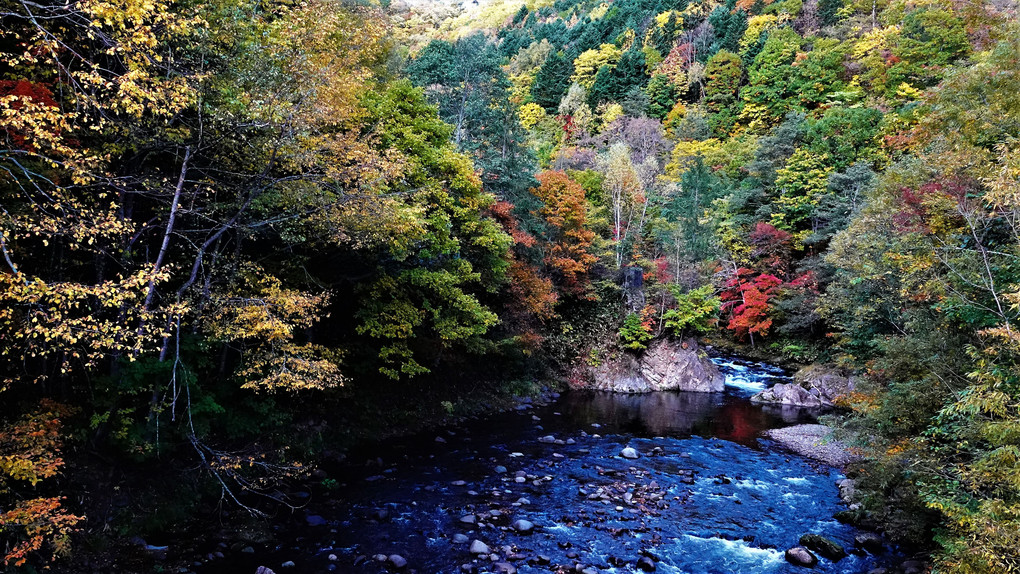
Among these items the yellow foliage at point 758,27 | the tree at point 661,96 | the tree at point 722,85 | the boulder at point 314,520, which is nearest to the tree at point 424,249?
the boulder at point 314,520

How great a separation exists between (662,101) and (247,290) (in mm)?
57818

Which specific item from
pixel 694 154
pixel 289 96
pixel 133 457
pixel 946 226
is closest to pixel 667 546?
pixel 946 226

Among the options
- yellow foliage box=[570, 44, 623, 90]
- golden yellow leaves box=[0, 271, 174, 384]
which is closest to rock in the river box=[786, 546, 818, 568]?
golden yellow leaves box=[0, 271, 174, 384]

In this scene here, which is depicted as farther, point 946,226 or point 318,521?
point 946,226

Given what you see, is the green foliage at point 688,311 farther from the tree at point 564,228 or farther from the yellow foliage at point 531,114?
the yellow foliage at point 531,114

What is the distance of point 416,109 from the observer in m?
14.7

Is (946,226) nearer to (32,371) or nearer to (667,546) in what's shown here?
(667,546)

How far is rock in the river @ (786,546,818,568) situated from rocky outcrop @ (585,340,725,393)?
17242 mm

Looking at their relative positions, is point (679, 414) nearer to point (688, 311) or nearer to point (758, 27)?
point (688, 311)

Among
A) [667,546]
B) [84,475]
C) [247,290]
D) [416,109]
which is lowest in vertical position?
[667,546]

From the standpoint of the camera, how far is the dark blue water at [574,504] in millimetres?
8609

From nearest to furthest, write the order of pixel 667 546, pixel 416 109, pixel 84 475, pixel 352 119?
pixel 84 475 → pixel 667 546 → pixel 352 119 → pixel 416 109

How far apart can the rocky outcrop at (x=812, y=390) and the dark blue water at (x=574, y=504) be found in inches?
305

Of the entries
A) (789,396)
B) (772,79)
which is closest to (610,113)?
(772,79)
